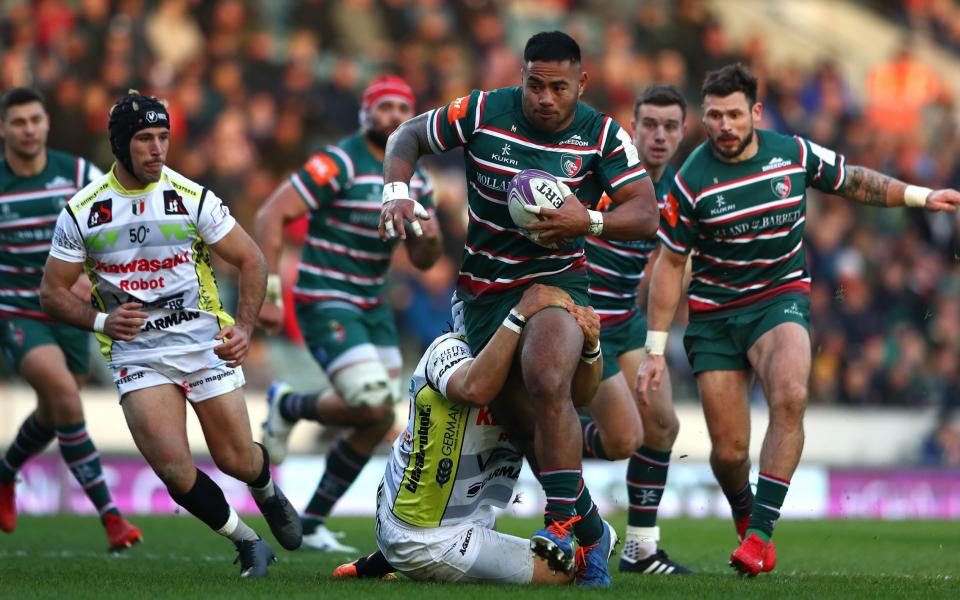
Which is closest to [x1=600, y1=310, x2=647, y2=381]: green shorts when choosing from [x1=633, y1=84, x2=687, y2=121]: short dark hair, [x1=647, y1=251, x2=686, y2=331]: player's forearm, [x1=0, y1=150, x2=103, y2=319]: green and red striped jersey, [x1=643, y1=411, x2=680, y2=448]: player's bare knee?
[x1=643, y1=411, x2=680, y2=448]: player's bare knee

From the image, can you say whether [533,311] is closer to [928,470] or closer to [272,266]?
[272,266]

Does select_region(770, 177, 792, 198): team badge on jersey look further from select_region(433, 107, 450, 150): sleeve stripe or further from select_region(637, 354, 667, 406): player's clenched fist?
select_region(433, 107, 450, 150): sleeve stripe

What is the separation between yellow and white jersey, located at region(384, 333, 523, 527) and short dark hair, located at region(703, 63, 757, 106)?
2.48 m

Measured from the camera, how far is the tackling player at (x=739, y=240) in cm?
892

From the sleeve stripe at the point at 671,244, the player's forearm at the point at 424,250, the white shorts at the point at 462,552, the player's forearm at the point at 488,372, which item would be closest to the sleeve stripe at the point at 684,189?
the sleeve stripe at the point at 671,244

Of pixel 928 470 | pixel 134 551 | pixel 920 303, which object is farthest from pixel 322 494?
pixel 920 303

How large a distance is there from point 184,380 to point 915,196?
433 cm

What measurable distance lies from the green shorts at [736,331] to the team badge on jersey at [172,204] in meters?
3.26

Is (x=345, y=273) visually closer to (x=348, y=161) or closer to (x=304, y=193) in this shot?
(x=304, y=193)

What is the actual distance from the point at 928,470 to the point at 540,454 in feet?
34.6

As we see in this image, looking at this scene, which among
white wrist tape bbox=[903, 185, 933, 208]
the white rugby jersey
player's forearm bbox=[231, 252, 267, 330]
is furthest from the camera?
white wrist tape bbox=[903, 185, 933, 208]

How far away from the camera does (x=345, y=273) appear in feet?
36.4

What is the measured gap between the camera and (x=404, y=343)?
16781 millimetres

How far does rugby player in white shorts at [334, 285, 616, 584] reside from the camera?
745 centimetres
